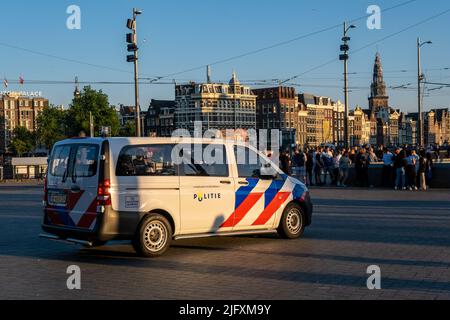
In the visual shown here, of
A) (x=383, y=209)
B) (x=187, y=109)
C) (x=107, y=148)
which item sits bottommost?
(x=383, y=209)

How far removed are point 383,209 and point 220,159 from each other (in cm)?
794

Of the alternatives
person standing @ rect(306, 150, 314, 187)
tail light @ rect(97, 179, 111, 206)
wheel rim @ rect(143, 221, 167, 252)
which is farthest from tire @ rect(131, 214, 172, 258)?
person standing @ rect(306, 150, 314, 187)

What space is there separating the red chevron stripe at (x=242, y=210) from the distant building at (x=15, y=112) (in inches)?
5953

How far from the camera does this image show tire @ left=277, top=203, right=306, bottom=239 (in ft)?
40.7

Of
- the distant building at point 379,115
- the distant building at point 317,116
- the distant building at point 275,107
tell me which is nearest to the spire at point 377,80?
the distant building at point 379,115

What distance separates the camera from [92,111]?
9575 cm

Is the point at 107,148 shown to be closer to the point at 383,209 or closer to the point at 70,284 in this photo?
the point at 70,284

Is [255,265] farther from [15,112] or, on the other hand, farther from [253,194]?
[15,112]

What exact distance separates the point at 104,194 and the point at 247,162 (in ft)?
9.98

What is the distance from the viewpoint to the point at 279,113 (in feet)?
443

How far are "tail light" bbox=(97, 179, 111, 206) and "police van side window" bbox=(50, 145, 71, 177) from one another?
0.97 meters

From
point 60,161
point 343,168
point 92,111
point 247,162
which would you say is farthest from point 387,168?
point 92,111

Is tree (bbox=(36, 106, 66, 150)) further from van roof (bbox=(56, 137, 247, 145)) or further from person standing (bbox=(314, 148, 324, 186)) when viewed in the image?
van roof (bbox=(56, 137, 247, 145))
